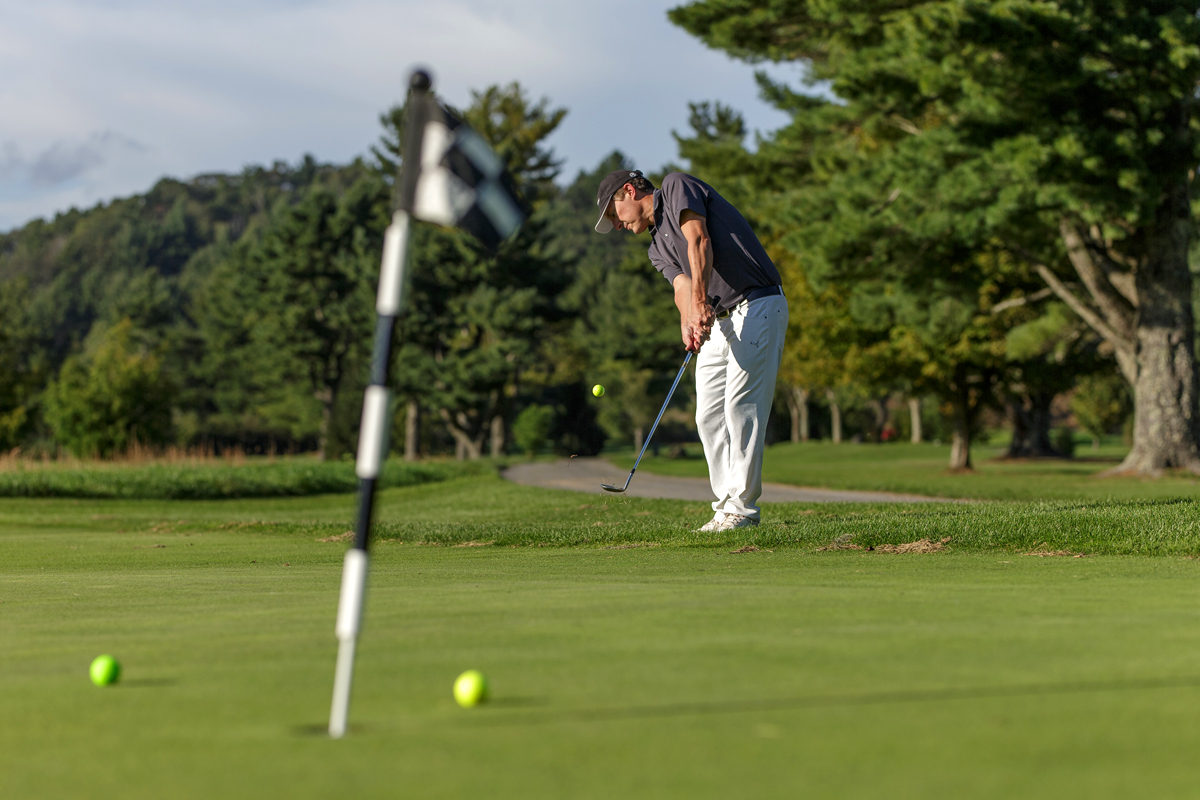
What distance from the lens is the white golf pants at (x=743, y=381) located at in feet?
26.1

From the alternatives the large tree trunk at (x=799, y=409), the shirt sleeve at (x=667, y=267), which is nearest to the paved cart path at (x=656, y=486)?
the shirt sleeve at (x=667, y=267)

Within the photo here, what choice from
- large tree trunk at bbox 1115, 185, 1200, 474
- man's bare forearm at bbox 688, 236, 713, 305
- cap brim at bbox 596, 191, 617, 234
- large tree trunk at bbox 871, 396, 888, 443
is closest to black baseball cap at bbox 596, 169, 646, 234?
cap brim at bbox 596, 191, 617, 234

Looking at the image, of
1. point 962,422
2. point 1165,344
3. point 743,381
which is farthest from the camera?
point 962,422

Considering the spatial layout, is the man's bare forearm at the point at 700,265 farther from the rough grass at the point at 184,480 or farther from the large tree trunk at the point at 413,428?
the large tree trunk at the point at 413,428

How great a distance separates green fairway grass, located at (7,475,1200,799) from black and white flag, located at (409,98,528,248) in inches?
51.7

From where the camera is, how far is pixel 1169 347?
22.3m

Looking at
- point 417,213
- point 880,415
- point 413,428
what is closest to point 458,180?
point 417,213

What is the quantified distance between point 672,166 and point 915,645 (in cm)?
5639

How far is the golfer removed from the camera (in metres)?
7.80

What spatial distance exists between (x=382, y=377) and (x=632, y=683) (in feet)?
3.52

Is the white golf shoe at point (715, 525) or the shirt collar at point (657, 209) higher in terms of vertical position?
the shirt collar at point (657, 209)

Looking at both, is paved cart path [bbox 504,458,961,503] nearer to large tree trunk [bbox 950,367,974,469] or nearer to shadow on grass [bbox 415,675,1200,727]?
shadow on grass [bbox 415,675,1200,727]

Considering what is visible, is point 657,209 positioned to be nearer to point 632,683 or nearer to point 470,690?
point 632,683

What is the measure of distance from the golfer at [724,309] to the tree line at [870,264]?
2870 millimetres
